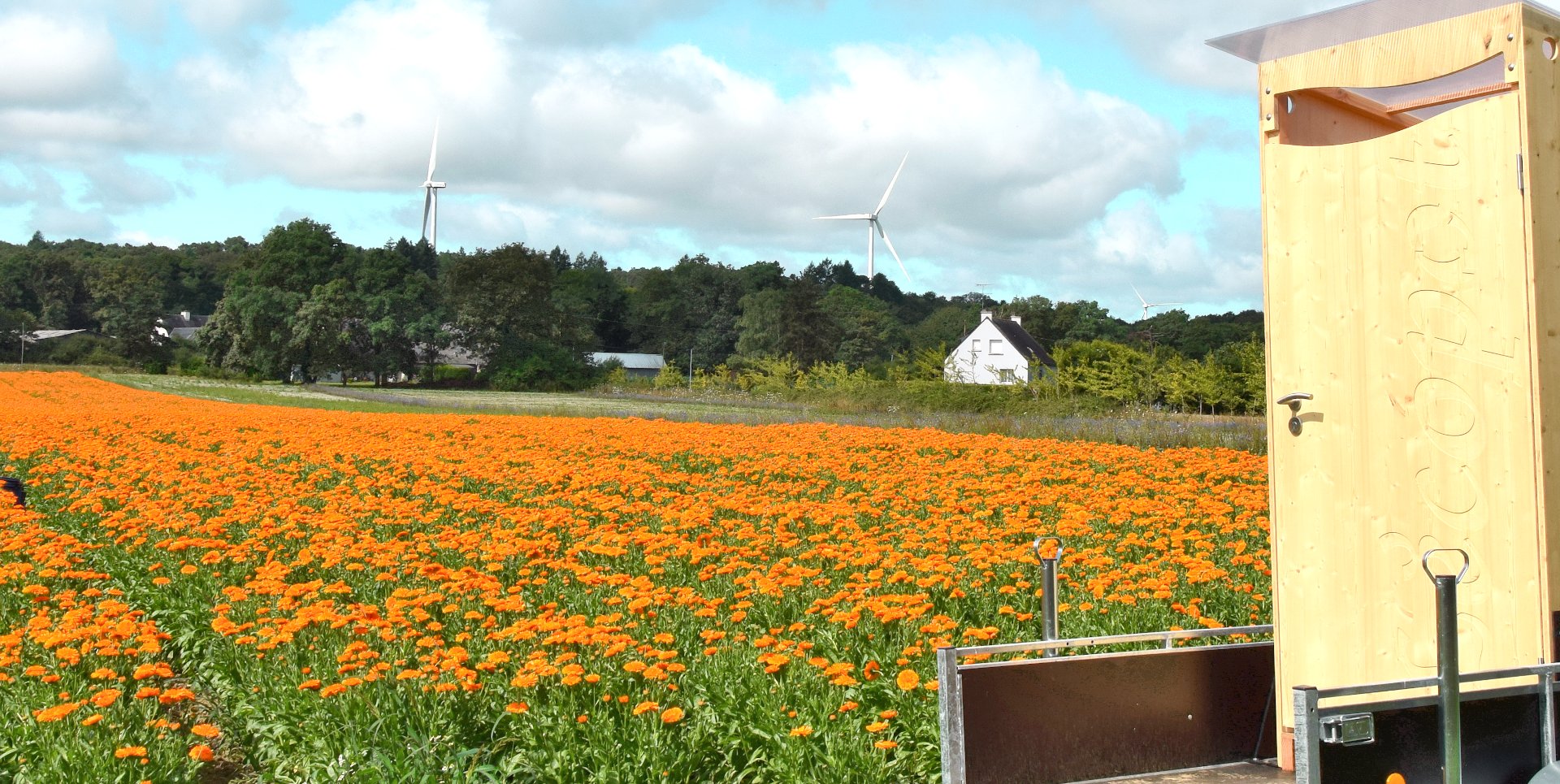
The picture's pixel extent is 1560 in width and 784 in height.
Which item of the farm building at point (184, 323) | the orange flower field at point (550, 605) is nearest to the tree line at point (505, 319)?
the farm building at point (184, 323)

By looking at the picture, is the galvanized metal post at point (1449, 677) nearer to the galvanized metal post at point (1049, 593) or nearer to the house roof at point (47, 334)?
the galvanized metal post at point (1049, 593)

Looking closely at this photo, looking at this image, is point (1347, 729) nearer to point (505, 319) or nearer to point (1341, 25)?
point (1341, 25)

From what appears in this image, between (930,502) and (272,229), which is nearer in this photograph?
(930,502)

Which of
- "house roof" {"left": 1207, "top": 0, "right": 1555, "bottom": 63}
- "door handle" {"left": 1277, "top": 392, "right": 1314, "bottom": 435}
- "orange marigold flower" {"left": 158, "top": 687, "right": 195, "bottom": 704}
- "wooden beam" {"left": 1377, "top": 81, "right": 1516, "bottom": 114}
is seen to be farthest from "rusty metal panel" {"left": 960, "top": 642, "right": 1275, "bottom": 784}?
"orange marigold flower" {"left": 158, "top": 687, "right": 195, "bottom": 704}

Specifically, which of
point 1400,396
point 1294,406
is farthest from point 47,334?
point 1400,396

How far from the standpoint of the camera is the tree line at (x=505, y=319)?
2980 inches

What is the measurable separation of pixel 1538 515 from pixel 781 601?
3592mm

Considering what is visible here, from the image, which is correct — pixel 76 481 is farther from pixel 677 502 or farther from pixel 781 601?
pixel 781 601

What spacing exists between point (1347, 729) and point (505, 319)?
7945 centimetres

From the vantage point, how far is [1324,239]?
4477mm

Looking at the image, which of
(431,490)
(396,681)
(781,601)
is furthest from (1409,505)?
(431,490)

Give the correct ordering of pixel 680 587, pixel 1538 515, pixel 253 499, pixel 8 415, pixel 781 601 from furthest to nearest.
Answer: pixel 8 415 < pixel 253 499 < pixel 680 587 < pixel 781 601 < pixel 1538 515

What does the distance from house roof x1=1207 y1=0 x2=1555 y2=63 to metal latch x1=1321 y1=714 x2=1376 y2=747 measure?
2414mm

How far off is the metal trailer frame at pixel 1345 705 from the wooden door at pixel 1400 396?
0.71 feet
